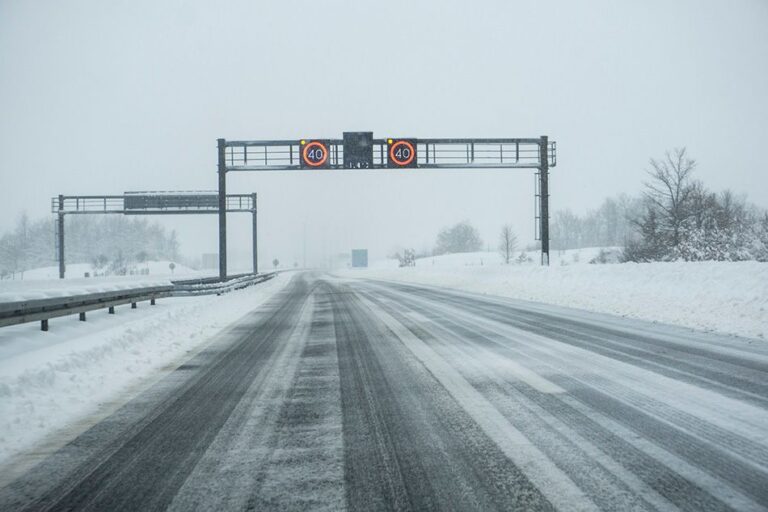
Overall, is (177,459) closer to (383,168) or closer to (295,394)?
(295,394)

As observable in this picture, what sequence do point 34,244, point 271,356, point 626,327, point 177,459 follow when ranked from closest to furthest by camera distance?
1. point 177,459
2. point 271,356
3. point 626,327
4. point 34,244

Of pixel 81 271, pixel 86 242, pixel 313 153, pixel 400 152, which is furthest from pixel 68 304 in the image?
pixel 86 242

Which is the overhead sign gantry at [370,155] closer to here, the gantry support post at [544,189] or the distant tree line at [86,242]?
the gantry support post at [544,189]

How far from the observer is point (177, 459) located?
3404 mm

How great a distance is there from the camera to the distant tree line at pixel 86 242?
88000 millimetres

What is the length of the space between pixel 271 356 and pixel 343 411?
3.27m

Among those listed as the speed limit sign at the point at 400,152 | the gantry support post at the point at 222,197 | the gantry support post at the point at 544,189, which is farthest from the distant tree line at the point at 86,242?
the gantry support post at the point at 544,189

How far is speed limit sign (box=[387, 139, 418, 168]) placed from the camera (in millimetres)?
22469

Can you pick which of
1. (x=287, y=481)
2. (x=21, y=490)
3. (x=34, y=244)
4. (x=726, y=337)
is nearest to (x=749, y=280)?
(x=726, y=337)

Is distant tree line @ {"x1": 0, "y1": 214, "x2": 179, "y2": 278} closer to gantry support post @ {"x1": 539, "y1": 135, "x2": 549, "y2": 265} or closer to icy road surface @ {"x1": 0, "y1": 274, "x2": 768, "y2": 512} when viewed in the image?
gantry support post @ {"x1": 539, "y1": 135, "x2": 549, "y2": 265}

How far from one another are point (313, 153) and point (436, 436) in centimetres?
2011

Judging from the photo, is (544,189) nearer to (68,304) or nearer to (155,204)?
(68,304)

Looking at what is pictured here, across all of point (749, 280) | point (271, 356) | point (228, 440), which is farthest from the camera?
point (749, 280)

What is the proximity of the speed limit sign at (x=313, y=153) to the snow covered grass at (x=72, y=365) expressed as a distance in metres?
12.0
